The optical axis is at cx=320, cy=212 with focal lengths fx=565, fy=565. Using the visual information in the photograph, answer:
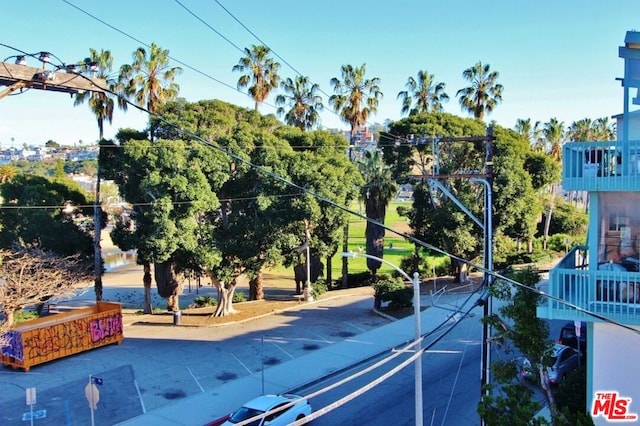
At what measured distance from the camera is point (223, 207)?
2836cm

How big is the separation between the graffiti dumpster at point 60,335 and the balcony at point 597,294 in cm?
1996

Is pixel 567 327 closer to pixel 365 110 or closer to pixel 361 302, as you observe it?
pixel 361 302

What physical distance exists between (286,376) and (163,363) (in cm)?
554

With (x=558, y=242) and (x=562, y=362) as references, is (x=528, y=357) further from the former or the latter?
(x=558, y=242)

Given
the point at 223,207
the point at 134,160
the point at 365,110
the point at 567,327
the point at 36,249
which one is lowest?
the point at 567,327

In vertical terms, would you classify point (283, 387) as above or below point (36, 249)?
below

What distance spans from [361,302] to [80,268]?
15667mm

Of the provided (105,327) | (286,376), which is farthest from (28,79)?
(105,327)

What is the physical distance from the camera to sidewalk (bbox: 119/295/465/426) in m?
17.1

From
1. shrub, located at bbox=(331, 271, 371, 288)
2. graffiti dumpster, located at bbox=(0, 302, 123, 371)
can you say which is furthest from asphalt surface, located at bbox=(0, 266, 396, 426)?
shrub, located at bbox=(331, 271, 371, 288)

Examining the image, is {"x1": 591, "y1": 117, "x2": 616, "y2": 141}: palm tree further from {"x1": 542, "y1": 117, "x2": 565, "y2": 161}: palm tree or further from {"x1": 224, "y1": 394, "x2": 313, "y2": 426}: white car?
{"x1": 224, "y1": 394, "x2": 313, "y2": 426}: white car

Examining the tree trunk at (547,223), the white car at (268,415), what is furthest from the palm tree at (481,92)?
the white car at (268,415)

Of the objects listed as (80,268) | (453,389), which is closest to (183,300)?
(80,268)

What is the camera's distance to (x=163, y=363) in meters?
22.6
